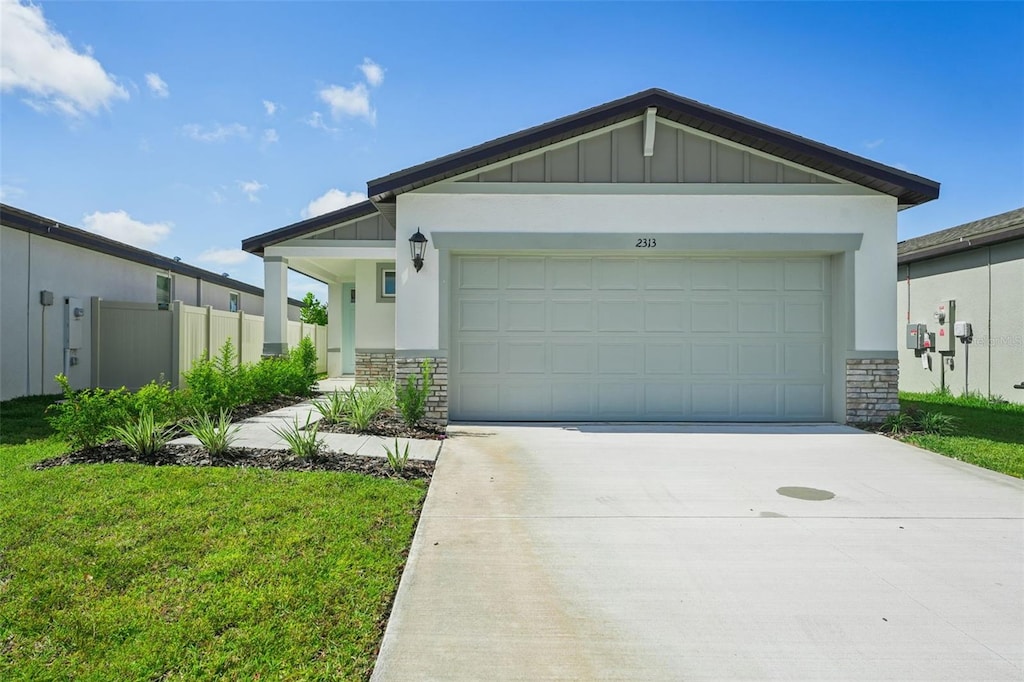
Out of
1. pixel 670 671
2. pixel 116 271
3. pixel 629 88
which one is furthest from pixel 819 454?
pixel 116 271

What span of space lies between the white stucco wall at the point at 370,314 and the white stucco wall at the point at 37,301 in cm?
616

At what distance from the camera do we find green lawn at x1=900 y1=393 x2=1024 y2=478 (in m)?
6.61

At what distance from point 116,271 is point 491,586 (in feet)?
51.3

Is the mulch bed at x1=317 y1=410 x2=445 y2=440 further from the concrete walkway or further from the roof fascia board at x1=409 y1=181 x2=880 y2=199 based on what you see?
the roof fascia board at x1=409 y1=181 x2=880 y2=199

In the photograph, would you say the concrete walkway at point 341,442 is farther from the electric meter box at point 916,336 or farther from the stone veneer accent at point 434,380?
the electric meter box at point 916,336

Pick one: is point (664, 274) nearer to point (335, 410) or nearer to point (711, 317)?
point (711, 317)

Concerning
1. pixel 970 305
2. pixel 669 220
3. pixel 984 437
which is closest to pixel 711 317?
pixel 669 220

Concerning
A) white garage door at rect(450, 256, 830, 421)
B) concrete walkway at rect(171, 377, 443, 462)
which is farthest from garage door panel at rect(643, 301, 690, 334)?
concrete walkway at rect(171, 377, 443, 462)

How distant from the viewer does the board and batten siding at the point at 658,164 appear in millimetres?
8695

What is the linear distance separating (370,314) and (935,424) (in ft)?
41.1

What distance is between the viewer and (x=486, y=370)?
29.7 feet

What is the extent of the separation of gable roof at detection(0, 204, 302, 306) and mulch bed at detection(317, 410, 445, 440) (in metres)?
8.18

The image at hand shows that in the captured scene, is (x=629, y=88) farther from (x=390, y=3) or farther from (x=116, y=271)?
(x=116, y=271)

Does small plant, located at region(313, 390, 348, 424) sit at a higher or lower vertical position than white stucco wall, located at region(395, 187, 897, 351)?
lower
